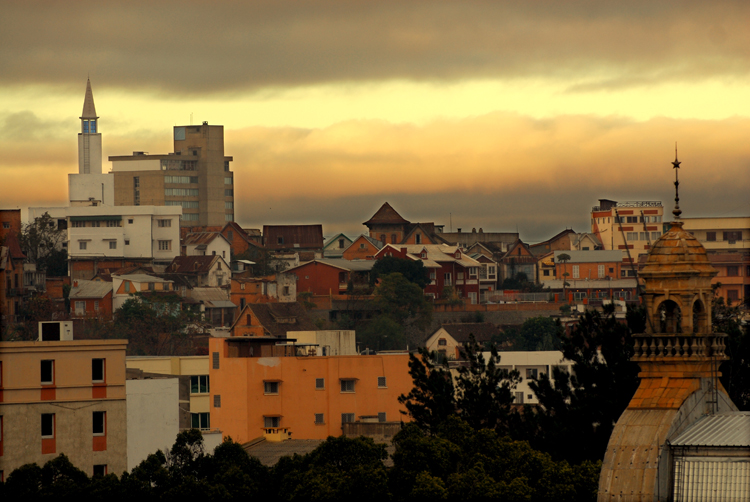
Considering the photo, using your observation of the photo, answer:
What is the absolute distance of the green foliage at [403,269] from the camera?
142500 mm

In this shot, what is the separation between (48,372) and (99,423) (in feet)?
6.69

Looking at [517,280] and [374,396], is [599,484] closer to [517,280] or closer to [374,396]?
[374,396]

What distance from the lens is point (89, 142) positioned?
18100cm

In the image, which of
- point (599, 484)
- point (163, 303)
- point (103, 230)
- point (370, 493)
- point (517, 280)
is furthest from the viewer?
point (517, 280)

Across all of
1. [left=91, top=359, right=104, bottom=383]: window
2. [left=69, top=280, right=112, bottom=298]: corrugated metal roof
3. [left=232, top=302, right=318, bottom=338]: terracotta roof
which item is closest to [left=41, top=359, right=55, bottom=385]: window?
[left=91, top=359, right=104, bottom=383]: window

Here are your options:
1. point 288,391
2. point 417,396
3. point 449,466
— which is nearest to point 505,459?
point 449,466

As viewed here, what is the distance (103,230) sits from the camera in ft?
492

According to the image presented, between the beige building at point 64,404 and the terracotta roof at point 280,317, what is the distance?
73837mm

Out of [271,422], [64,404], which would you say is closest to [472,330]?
[271,422]

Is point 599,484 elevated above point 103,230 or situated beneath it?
situated beneath

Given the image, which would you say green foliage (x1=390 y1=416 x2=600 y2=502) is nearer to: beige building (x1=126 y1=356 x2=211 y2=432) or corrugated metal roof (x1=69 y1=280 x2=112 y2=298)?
beige building (x1=126 y1=356 x2=211 y2=432)

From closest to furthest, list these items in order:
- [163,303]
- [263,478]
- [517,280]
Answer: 1. [263,478]
2. [163,303]
3. [517,280]

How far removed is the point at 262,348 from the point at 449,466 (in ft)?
111

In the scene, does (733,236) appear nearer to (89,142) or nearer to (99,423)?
(89,142)
